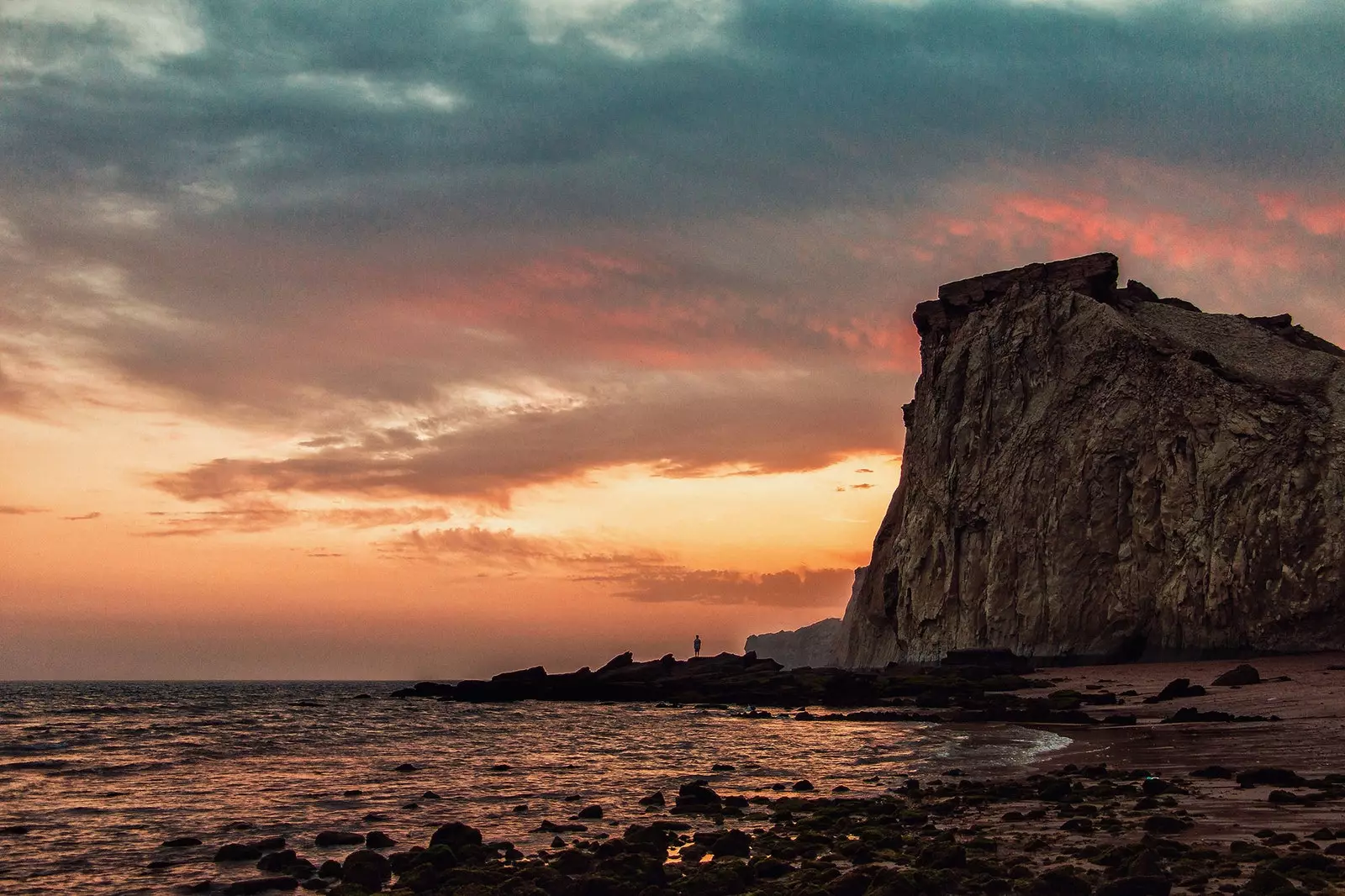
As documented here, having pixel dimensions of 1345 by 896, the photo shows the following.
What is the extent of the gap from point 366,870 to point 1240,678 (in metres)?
38.2

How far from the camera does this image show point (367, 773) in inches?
1220

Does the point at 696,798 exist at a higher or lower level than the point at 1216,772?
lower

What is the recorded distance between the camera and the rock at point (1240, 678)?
139 ft

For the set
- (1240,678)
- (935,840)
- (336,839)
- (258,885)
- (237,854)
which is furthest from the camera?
(1240,678)

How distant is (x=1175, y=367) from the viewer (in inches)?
2512

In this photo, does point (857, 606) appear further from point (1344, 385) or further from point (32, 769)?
point (32, 769)

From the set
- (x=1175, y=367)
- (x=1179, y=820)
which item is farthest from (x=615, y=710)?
(x=1179, y=820)

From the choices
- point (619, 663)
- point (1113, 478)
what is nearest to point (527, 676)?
point (619, 663)

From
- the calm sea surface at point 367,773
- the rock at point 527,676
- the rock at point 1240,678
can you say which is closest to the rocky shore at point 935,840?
the calm sea surface at point 367,773

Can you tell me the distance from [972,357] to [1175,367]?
1513 cm

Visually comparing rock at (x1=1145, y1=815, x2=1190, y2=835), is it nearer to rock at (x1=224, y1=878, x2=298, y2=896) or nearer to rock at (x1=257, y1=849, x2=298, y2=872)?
rock at (x1=224, y1=878, x2=298, y2=896)

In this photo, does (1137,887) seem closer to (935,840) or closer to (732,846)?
(935,840)

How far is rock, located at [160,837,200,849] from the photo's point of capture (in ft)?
61.6

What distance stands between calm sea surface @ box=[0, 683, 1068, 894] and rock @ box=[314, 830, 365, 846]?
29 cm
